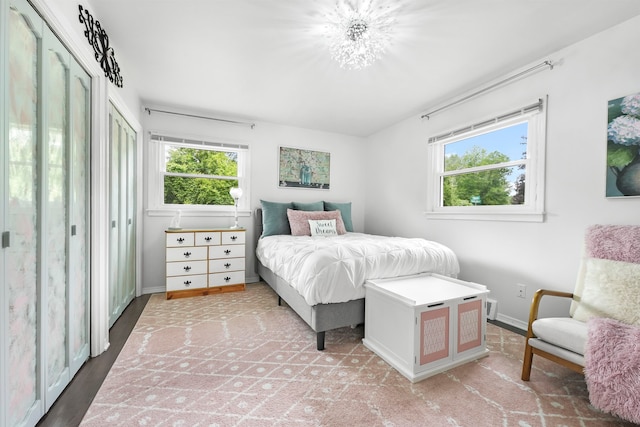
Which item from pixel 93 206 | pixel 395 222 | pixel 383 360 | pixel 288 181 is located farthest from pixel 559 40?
pixel 93 206

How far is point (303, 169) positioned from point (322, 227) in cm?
117

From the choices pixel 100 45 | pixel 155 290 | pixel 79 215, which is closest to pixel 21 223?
pixel 79 215

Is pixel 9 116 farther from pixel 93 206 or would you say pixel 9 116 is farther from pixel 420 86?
pixel 420 86

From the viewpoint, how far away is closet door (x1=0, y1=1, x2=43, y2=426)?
3.38 ft

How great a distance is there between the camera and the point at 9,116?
1042 mm

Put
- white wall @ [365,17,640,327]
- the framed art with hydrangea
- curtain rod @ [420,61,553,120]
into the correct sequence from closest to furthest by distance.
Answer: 1. the framed art with hydrangea
2. white wall @ [365,17,640,327]
3. curtain rod @ [420,61,553,120]

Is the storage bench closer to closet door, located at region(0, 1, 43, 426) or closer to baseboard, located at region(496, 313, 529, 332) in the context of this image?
baseboard, located at region(496, 313, 529, 332)

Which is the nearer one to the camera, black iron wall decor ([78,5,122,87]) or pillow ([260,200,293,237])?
black iron wall decor ([78,5,122,87])

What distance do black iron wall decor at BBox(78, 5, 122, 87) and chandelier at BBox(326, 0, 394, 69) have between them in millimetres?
1538

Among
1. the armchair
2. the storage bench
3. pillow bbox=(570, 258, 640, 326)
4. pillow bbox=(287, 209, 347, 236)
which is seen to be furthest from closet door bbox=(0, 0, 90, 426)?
pillow bbox=(570, 258, 640, 326)

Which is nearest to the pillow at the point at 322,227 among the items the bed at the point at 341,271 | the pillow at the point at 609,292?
the bed at the point at 341,271

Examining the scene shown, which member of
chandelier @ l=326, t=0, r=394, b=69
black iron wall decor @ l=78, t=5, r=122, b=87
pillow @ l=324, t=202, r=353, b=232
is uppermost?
chandelier @ l=326, t=0, r=394, b=69

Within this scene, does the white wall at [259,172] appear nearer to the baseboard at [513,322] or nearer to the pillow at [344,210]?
the pillow at [344,210]

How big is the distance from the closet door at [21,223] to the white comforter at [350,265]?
1.42 meters
